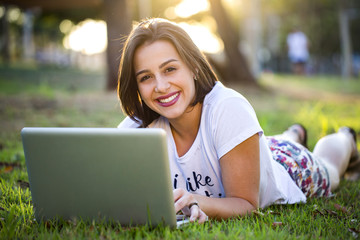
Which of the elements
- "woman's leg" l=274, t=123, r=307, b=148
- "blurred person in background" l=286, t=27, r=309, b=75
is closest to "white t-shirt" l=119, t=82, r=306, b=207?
"woman's leg" l=274, t=123, r=307, b=148

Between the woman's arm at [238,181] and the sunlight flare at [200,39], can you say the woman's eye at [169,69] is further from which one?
the woman's arm at [238,181]

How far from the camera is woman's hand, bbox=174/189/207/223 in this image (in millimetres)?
1948

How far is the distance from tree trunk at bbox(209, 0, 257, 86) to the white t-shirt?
7996 mm

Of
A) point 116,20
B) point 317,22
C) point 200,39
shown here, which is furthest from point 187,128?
point 317,22

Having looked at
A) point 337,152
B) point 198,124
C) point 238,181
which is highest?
point 198,124

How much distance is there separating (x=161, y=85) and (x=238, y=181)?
68 cm

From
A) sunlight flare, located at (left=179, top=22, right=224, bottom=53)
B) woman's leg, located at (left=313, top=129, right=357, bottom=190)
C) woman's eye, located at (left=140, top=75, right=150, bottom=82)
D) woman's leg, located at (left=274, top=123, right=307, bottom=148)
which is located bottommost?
woman's leg, located at (left=313, top=129, right=357, bottom=190)

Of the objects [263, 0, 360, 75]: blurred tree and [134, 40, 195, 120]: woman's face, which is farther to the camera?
[263, 0, 360, 75]: blurred tree

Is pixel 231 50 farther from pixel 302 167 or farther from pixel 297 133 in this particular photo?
pixel 302 167

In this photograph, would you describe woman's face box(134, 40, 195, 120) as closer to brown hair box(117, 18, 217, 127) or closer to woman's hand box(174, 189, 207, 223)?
brown hair box(117, 18, 217, 127)

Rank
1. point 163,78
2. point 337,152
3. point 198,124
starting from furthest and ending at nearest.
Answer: point 337,152, point 198,124, point 163,78

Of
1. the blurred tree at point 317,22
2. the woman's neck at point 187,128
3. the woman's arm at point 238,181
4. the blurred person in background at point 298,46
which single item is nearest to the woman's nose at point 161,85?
the woman's neck at point 187,128

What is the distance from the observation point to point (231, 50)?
10453mm

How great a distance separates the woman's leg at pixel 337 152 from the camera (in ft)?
11.3
